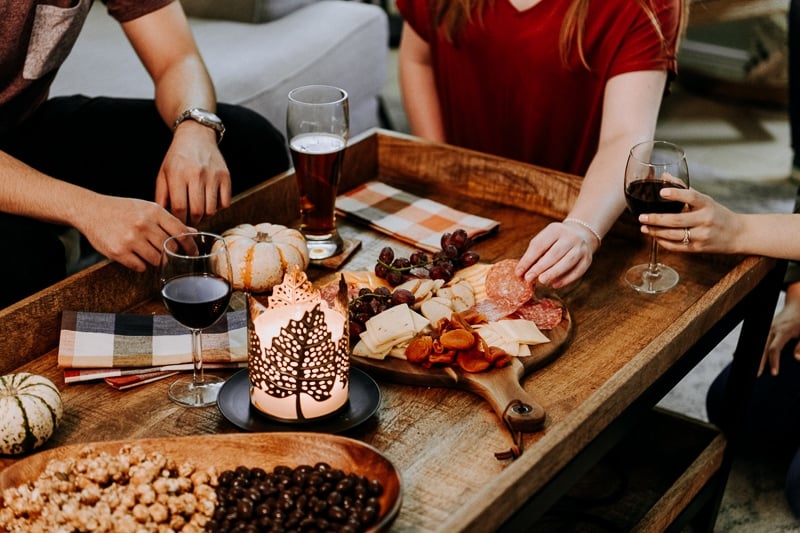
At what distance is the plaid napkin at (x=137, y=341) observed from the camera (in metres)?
1.34

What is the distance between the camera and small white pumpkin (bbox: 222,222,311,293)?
1.51 metres

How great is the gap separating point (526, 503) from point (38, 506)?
0.53 m

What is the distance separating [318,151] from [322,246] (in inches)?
6.6

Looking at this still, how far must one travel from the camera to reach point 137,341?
4.56 ft

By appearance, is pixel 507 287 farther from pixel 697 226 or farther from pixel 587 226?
pixel 697 226

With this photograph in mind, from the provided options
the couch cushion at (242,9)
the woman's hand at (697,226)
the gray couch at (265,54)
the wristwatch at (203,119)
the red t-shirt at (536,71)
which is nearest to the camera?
the woman's hand at (697,226)

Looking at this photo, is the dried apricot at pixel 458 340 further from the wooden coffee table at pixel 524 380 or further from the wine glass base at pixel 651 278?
the wine glass base at pixel 651 278

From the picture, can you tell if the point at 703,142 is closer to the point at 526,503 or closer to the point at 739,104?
the point at 739,104

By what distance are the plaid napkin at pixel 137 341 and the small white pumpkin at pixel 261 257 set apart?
83 mm

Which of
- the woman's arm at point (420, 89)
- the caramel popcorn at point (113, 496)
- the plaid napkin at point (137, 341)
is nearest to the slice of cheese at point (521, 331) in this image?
Result: the plaid napkin at point (137, 341)

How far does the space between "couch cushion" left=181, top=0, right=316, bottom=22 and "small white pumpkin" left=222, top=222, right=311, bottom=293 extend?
1.72 meters

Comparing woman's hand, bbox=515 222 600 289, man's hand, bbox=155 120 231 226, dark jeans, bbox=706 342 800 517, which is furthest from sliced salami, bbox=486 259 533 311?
dark jeans, bbox=706 342 800 517

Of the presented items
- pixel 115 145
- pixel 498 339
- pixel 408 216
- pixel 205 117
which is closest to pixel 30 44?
pixel 115 145

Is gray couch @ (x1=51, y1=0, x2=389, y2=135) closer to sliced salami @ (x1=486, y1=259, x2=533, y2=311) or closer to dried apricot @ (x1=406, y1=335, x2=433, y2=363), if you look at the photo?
sliced salami @ (x1=486, y1=259, x2=533, y2=311)
